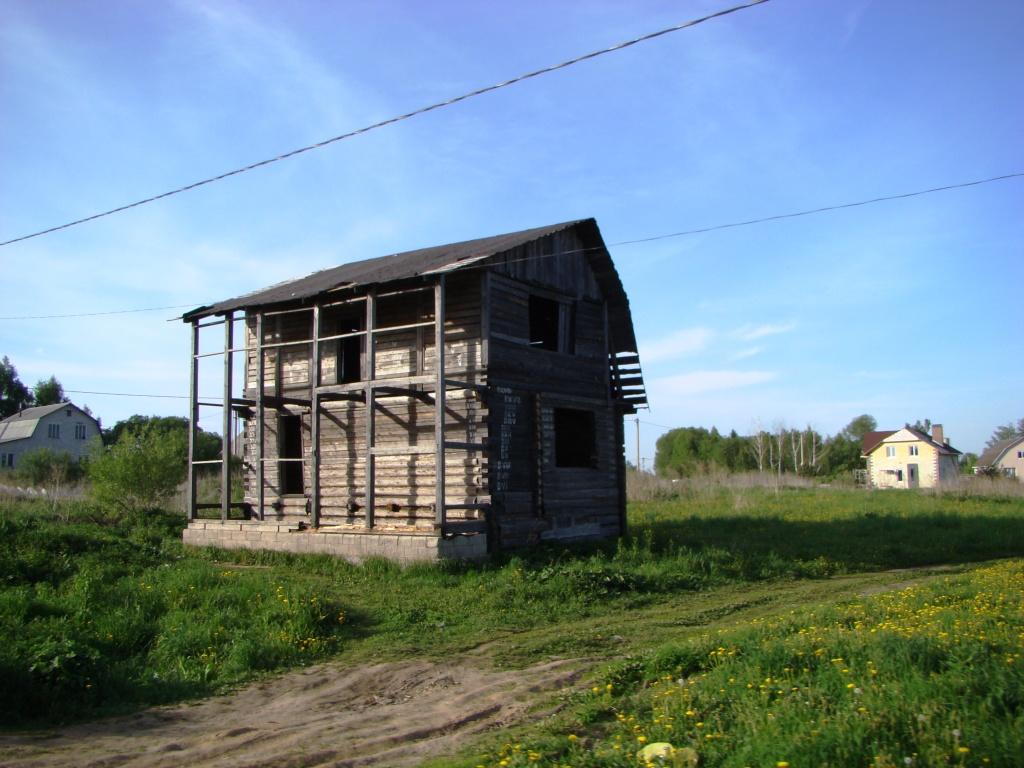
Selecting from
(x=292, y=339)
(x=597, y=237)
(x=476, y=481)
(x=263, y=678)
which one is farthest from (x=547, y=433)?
(x=263, y=678)

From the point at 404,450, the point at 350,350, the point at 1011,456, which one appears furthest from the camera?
the point at 1011,456

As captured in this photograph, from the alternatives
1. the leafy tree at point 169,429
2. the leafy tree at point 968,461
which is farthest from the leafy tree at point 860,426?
the leafy tree at point 169,429

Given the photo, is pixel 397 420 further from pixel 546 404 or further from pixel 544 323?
pixel 544 323

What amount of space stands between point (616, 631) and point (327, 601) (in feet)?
13.0

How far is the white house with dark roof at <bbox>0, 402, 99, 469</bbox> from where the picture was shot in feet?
202

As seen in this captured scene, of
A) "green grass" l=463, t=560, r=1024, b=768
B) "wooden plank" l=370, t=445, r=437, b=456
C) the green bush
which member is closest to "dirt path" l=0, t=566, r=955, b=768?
"green grass" l=463, t=560, r=1024, b=768

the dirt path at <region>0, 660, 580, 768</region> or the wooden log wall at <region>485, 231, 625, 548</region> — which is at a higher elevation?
the wooden log wall at <region>485, 231, 625, 548</region>

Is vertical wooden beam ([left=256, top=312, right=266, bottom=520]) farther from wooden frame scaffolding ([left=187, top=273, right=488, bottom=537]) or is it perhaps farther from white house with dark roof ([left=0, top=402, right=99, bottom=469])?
white house with dark roof ([left=0, top=402, right=99, bottom=469])

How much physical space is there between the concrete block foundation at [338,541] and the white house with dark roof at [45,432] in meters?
48.4

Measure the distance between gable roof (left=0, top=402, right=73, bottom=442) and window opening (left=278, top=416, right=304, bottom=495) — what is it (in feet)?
172

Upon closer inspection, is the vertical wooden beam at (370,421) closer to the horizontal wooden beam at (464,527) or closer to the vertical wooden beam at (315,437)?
the vertical wooden beam at (315,437)

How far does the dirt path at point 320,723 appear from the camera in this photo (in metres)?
6.07

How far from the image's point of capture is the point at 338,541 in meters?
15.3

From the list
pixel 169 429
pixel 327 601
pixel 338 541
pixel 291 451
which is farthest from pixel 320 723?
pixel 169 429
